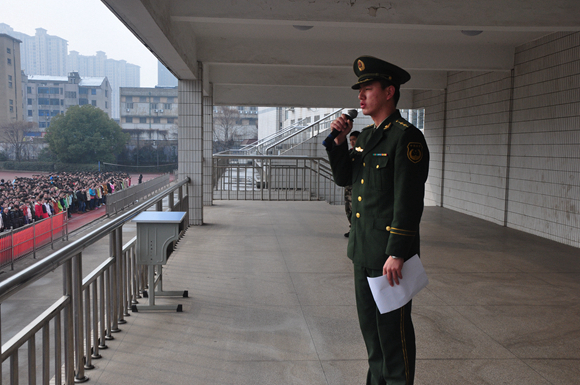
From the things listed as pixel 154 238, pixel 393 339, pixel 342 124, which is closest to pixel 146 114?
Result: pixel 154 238

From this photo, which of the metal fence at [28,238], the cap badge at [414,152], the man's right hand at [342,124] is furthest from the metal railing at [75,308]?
the metal fence at [28,238]

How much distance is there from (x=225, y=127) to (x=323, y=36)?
3590cm

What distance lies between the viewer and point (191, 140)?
8203 millimetres

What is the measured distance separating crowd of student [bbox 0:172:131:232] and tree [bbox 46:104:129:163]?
169cm

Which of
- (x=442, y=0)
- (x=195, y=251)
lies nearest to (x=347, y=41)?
(x=442, y=0)

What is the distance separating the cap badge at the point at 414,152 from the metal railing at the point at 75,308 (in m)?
1.57

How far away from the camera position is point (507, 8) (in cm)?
542

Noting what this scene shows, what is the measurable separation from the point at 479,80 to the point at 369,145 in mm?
8858

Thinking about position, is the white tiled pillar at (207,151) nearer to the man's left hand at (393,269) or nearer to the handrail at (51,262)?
the handrail at (51,262)

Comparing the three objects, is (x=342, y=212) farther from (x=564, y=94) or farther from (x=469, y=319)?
(x=469, y=319)

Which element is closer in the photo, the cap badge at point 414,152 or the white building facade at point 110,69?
the cap badge at point 414,152

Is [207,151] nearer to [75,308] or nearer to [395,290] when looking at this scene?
[75,308]

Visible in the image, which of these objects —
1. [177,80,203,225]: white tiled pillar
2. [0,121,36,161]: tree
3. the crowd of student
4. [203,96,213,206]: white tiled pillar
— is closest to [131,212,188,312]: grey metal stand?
[177,80,203,225]: white tiled pillar

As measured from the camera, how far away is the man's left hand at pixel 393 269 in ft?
6.12
